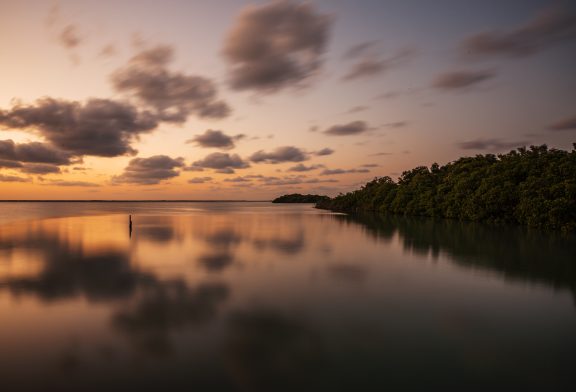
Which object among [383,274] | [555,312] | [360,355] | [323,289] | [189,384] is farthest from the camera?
[383,274]

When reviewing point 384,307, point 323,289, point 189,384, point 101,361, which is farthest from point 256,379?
point 323,289

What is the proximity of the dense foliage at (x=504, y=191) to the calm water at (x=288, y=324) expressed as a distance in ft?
75.4

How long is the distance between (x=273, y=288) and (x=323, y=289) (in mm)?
2418

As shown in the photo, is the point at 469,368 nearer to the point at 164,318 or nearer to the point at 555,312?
the point at 555,312

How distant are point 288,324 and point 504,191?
52902mm

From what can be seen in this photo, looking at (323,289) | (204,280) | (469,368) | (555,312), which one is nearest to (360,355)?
(469,368)

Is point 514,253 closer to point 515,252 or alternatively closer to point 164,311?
point 515,252

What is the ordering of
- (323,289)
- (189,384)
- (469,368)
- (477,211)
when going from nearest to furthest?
(189,384), (469,368), (323,289), (477,211)

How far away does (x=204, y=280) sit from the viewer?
1959 centimetres

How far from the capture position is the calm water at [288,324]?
863 cm

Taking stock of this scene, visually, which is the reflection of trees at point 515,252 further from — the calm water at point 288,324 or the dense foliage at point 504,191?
the dense foliage at point 504,191

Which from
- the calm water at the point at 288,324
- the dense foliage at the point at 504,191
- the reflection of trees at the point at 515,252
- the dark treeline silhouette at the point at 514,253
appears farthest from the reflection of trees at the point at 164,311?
the dense foliage at the point at 504,191

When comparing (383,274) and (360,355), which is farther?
(383,274)

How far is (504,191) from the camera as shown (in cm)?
5472
